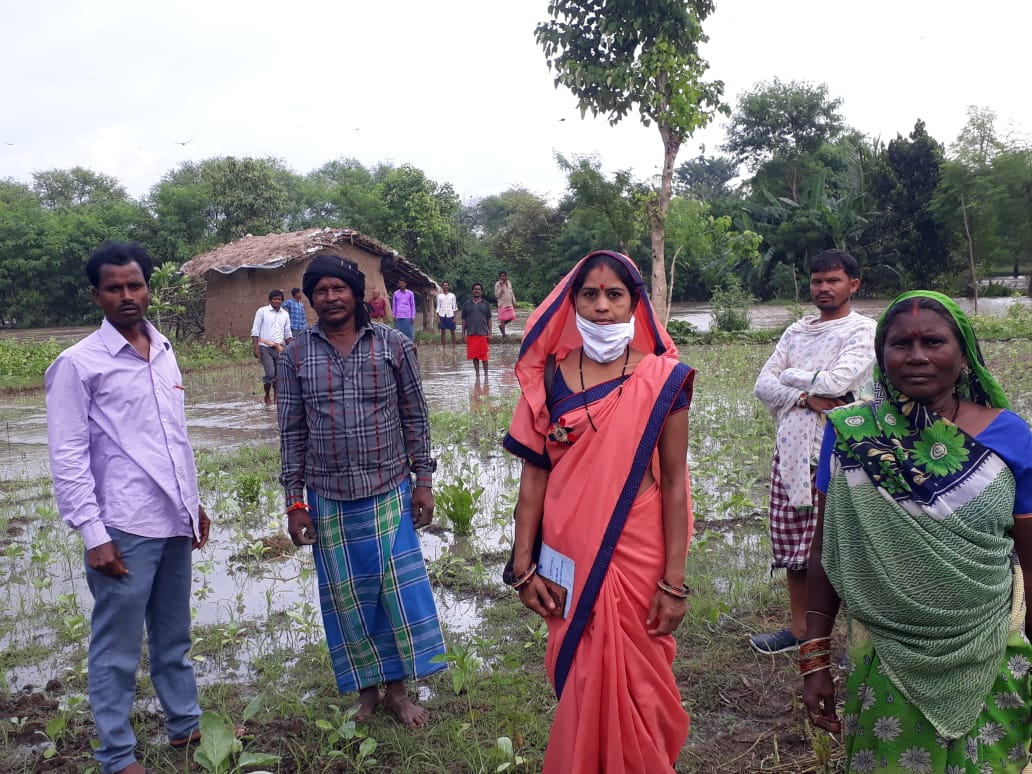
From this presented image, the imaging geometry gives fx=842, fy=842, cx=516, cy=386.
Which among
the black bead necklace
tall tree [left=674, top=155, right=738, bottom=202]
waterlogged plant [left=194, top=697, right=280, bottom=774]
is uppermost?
tall tree [left=674, top=155, right=738, bottom=202]

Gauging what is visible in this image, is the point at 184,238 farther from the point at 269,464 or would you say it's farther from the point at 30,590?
the point at 30,590

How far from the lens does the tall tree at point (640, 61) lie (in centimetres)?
1745

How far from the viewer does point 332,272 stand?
311 cm

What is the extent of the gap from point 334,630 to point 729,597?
2.05 meters

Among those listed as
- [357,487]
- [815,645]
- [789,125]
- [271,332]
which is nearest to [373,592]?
[357,487]

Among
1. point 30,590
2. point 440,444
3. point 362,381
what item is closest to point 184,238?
point 440,444

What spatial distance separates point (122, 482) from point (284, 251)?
18547 mm

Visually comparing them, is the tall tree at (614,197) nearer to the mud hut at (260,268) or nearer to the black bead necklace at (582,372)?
the mud hut at (260,268)

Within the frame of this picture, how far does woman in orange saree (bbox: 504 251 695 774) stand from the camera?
2.20 m

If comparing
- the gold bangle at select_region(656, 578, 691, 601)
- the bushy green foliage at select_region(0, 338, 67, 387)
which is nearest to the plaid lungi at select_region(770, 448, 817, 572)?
the gold bangle at select_region(656, 578, 691, 601)

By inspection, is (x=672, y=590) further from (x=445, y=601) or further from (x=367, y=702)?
(x=445, y=601)

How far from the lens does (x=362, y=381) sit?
10.3 feet

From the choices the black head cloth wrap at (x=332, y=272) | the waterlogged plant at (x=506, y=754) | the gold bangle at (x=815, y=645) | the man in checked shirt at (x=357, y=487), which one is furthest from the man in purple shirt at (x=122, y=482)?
the gold bangle at (x=815, y=645)

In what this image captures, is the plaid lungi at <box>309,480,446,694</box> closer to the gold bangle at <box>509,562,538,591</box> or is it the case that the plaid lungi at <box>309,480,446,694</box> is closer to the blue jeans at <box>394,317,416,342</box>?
the gold bangle at <box>509,562,538,591</box>
